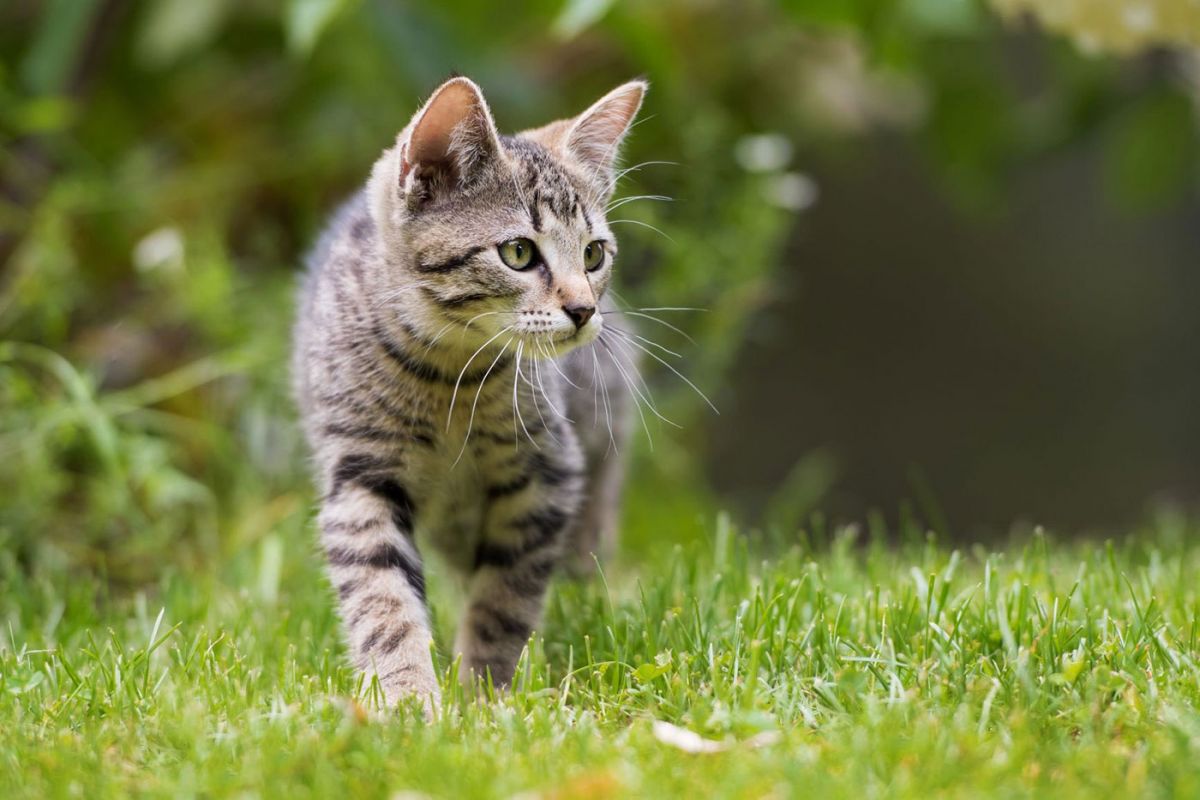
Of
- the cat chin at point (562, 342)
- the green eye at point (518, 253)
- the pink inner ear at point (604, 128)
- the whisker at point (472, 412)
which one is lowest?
the whisker at point (472, 412)

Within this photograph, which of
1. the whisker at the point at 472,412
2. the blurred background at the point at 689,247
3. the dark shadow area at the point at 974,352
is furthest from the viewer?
the dark shadow area at the point at 974,352

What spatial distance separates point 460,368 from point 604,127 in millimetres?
657

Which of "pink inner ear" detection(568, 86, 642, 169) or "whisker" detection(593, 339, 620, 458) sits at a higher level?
"pink inner ear" detection(568, 86, 642, 169)

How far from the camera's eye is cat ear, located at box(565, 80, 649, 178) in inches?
106

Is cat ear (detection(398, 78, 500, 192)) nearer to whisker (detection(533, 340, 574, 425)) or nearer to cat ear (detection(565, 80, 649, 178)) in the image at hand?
cat ear (detection(565, 80, 649, 178))

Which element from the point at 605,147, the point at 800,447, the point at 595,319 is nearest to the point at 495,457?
the point at 595,319

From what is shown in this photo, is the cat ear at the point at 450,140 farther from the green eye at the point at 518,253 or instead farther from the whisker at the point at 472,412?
the whisker at the point at 472,412

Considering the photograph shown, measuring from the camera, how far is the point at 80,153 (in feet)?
14.9

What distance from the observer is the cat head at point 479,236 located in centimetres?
241

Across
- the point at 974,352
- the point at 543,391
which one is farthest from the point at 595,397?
the point at 974,352

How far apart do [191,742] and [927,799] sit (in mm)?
1111

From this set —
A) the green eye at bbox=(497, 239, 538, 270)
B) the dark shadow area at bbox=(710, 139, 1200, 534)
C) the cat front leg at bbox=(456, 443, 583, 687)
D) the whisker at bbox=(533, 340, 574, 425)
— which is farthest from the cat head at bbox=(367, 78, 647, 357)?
the dark shadow area at bbox=(710, 139, 1200, 534)

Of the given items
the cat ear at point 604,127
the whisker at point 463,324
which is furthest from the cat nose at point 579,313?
the cat ear at point 604,127

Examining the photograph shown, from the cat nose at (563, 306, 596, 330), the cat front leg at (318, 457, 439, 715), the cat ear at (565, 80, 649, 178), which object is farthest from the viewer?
the cat ear at (565, 80, 649, 178)
